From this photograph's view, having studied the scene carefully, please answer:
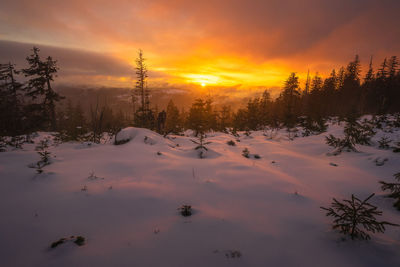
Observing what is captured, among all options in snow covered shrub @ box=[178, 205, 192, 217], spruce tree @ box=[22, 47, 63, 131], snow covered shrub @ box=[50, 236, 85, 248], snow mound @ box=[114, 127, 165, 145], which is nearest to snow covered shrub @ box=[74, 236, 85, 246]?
snow covered shrub @ box=[50, 236, 85, 248]

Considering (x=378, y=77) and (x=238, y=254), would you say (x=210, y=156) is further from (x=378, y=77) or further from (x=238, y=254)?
(x=378, y=77)

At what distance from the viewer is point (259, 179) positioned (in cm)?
458

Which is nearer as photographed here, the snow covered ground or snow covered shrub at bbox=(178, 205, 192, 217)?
the snow covered ground

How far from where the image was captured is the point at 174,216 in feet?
9.30

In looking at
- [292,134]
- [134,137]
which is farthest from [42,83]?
[292,134]

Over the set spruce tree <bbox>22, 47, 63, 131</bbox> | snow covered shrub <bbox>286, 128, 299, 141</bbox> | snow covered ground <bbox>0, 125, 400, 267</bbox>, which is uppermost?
spruce tree <bbox>22, 47, 63, 131</bbox>

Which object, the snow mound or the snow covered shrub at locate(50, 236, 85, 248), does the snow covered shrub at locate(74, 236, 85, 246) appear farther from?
the snow mound

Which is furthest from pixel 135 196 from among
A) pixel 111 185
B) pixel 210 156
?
pixel 210 156

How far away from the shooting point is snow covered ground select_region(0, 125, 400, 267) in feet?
6.67

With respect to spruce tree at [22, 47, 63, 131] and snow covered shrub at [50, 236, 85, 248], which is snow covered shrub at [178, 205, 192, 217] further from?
spruce tree at [22, 47, 63, 131]

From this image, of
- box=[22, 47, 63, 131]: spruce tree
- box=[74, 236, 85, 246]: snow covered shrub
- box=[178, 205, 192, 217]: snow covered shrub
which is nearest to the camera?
box=[74, 236, 85, 246]: snow covered shrub

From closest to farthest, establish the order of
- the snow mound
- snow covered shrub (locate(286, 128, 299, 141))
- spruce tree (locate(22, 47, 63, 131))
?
the snow mound, snow covered shrub (locate(286, 128, 299, 141)), spruce tree (locate(22, 47, 63, 131))

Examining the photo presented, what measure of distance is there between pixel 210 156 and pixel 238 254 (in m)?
4.95

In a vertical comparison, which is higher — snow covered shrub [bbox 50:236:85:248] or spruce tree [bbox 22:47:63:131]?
spruce tree [bbox 22:47:63:131]
